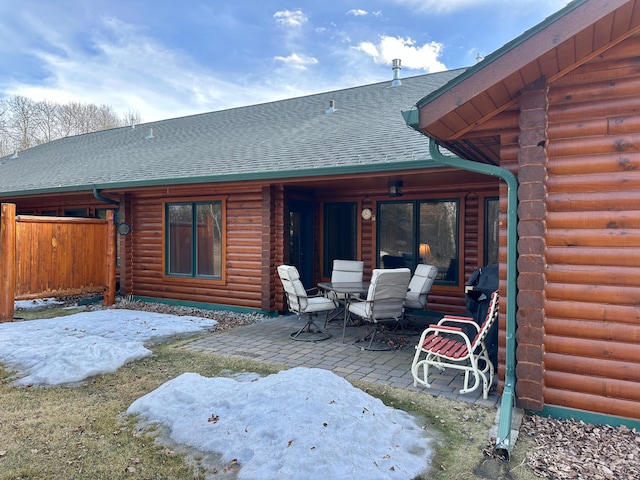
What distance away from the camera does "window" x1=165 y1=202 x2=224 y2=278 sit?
7801 millimetres

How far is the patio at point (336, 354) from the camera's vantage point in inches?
150

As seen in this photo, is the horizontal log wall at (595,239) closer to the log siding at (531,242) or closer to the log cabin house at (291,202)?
the log siding at (531,242)

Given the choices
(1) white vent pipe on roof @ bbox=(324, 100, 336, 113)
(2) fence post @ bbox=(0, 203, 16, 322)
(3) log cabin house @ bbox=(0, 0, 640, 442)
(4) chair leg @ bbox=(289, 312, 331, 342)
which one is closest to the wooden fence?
(2) fence post @ bbox=(0, 203, 16, 322)

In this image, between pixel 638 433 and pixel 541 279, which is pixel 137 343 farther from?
pixel 638 433

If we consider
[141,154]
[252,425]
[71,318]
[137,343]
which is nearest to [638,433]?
[252,425]

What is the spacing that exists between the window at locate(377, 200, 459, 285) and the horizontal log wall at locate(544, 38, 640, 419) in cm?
372

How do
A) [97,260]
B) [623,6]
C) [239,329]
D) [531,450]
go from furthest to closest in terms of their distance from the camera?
[97,260] → [239,329] → [531,450] → [623,6]

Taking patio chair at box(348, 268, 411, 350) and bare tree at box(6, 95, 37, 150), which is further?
bare tree at box(6, 95, 37, 150)

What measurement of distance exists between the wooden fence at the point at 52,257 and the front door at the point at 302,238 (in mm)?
3389

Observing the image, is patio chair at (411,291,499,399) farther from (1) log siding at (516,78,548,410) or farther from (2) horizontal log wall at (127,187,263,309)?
(2) horizontal log wall at (127,187,263,309)

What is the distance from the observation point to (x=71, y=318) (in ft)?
21.8

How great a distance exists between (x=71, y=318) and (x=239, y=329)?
2.72m

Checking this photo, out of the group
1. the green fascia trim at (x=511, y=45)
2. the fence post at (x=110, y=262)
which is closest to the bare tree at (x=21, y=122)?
the fence post at (x=110, y=262)

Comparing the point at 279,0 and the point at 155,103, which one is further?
the point at 155,103
